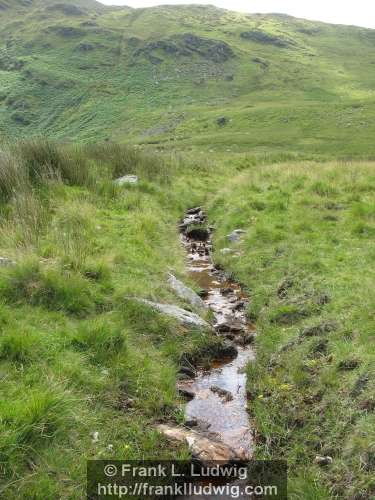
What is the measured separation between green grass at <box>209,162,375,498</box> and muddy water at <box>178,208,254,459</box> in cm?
21

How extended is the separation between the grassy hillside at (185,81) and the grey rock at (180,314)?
45155 millimetres

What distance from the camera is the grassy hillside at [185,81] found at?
221 feet

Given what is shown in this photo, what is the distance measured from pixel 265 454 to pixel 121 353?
8.05 ft

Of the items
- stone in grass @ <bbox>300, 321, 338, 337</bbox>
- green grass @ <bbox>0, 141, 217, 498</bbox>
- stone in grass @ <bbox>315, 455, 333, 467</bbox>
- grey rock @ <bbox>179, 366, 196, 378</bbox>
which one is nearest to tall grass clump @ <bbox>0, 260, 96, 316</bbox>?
green grass @ <bbox>0, 141, 217, 498</bbox>

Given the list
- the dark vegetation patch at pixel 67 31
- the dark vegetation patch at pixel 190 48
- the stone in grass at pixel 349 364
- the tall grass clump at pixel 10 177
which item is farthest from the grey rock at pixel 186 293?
the dark vegetation patch at pixel 67 31

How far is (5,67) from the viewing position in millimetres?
114438

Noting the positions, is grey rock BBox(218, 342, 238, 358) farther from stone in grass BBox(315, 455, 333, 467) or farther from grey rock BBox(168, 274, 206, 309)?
stone in grass BBox(315, 455, 333, 467)

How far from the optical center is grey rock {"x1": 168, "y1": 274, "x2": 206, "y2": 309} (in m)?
9.29

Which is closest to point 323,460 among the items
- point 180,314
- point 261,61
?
point 180,314

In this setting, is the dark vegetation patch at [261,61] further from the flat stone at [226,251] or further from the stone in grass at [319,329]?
the stone in grass at [319,329]

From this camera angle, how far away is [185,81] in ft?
365

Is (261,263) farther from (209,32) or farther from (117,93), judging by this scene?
(209,32)

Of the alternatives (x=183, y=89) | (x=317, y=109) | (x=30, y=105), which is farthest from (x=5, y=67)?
(x=317, y=109)

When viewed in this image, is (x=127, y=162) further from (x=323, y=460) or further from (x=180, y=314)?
(x=323, y=460)
